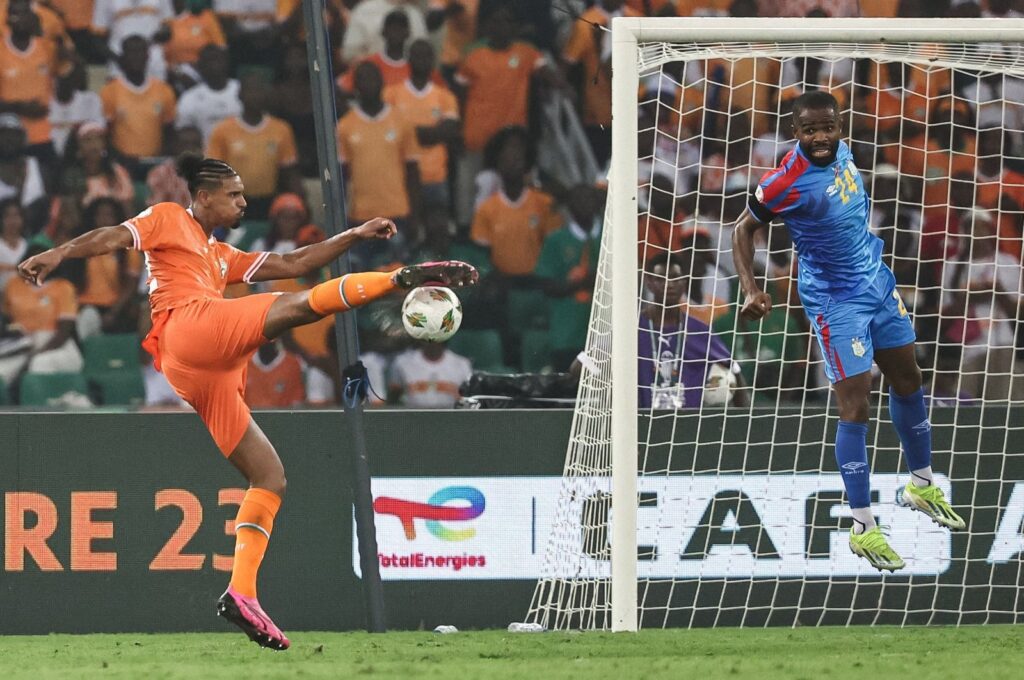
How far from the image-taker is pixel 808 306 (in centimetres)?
668

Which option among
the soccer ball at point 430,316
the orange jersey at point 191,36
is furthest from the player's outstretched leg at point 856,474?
the orange jersey at point 191,36

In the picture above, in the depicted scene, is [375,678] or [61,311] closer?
[375,678]

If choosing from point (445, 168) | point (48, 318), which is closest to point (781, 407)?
point (445, 168)

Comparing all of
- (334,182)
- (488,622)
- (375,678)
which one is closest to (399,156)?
(334,182)

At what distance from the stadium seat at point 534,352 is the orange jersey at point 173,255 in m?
3.08

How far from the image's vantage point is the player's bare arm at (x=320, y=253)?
6.17 meters

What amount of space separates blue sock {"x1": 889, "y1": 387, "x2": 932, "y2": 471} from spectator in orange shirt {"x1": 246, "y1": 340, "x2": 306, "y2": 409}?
3.84 metres

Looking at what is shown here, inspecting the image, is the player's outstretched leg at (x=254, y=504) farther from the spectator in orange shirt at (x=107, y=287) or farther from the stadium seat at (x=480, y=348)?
the spectator in orange shirt at (x=107, y=287)

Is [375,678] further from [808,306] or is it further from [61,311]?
[61,311]

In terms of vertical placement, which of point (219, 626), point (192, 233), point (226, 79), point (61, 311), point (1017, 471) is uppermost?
point (226, 79)

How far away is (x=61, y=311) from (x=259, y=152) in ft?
5.41

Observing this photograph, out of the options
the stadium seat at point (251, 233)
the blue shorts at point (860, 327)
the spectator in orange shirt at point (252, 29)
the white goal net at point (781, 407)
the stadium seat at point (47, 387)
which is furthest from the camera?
the spectator in orange shirt at point (252, 29)

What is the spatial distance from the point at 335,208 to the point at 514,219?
2279 mm

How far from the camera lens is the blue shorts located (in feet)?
21.1
